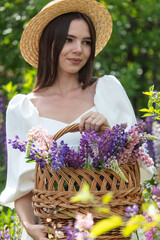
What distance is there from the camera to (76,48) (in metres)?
2.11

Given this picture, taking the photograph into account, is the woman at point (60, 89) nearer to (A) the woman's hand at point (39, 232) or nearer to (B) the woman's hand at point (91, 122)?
(A) the woman's hand at point (39, 232)

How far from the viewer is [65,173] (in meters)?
1.46

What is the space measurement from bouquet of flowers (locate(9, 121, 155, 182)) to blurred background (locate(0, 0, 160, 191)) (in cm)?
299

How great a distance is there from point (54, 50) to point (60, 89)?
25 cm

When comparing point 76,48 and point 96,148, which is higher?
point 76,48

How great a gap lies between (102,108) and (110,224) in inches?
58.9

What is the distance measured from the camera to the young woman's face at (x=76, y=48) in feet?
7.00

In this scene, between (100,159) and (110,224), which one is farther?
(100,159)

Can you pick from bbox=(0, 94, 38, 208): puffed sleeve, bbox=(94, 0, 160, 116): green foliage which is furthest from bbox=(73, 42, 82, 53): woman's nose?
bbox=(94, 0, 160, 116): green foliage

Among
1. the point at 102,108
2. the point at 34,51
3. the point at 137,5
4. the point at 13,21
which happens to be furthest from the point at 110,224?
the point at 137,5

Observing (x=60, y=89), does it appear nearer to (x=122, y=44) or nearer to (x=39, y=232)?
(x=39, y=232)

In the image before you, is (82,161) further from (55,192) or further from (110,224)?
(110,224)

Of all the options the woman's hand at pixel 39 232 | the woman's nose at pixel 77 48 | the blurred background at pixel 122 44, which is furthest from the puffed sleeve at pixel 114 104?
the blurred background at pixel 122 44

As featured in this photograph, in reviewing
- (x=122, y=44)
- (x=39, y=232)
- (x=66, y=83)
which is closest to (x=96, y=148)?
(x=39, y=232)
